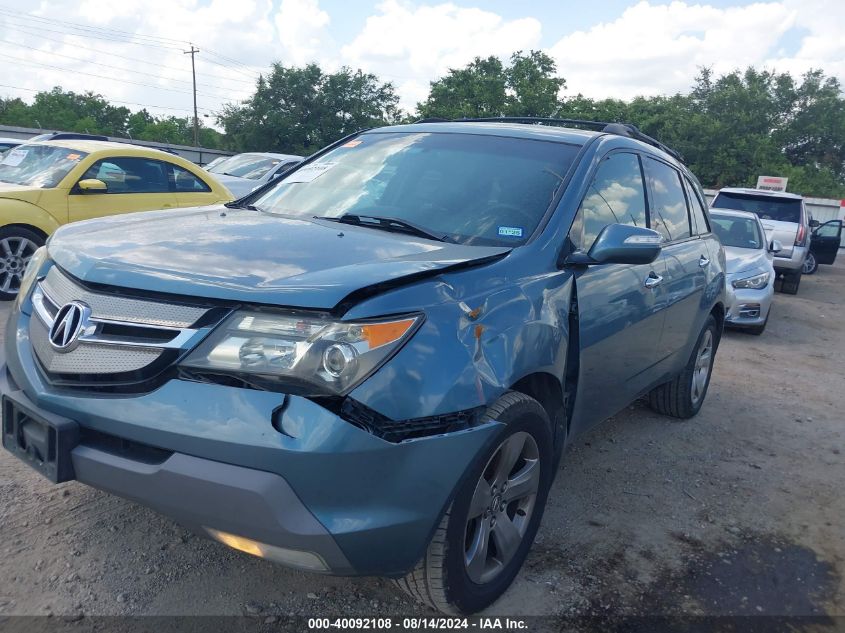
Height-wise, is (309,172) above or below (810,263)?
above

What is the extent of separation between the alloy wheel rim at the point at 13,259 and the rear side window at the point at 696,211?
241 inches

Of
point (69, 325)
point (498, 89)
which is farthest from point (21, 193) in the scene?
point (498, 89)

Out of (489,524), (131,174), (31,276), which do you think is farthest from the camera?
(131,174)

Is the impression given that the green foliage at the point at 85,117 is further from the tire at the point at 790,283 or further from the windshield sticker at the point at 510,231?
the windshield sticker at the point at 510,231

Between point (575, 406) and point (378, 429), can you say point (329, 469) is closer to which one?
point (378, 429)

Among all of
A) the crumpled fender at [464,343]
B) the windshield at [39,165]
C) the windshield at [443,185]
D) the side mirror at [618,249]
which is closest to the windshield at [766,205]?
the windshield at [39,165]

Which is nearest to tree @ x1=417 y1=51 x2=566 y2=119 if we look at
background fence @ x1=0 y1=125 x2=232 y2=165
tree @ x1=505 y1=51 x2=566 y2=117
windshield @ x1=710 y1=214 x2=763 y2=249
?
tree @ x1=505 y1=51 x2=566 y2=117

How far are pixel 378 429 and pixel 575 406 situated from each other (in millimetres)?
1334

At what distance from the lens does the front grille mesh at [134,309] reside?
215cm

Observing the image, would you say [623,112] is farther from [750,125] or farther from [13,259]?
[13,259]

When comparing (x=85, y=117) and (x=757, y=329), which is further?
(x=85, y=117)

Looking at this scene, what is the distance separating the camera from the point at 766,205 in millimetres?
13836

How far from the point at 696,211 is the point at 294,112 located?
45682mm

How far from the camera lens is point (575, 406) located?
124 inches
